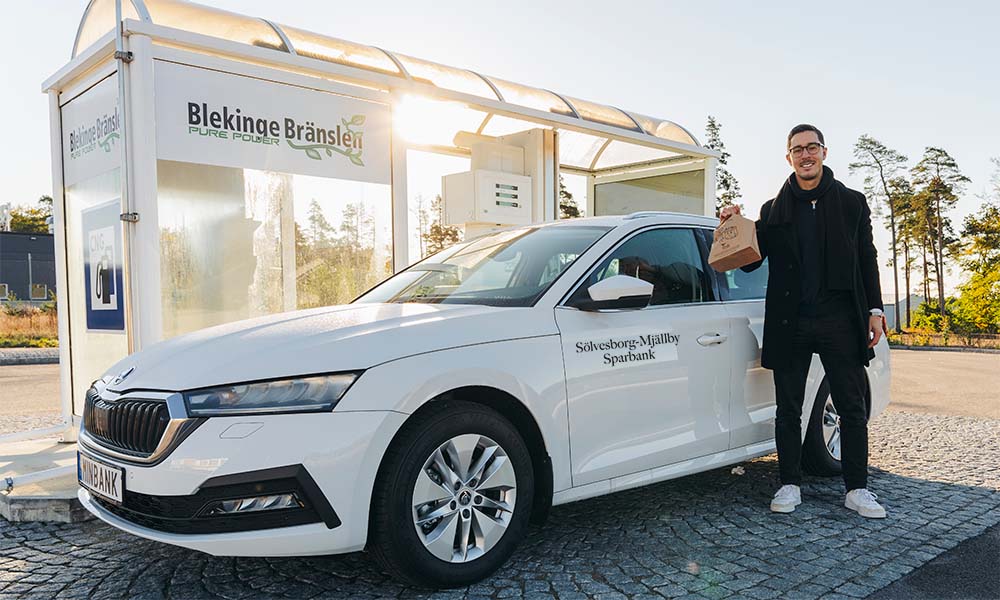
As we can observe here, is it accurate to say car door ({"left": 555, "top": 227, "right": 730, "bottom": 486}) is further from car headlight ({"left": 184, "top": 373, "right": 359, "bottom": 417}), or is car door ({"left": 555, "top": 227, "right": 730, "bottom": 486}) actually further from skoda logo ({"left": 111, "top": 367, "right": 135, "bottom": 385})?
skoda logo ({"left": 111, "top": 367, "right": 135, "bottom": 385})

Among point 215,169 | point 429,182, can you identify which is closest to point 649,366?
point 215,169

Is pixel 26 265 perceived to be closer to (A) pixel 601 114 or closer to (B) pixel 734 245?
(A) pixel 601 114

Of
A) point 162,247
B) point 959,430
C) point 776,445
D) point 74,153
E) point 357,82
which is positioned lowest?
point 959,430

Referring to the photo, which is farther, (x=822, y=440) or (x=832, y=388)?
(x=822, y=440)

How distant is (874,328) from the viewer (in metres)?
4.36

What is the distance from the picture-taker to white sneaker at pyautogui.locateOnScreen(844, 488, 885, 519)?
4.22m

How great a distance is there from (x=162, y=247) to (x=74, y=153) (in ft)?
5.05

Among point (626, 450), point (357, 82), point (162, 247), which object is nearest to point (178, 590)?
point (626, 450)

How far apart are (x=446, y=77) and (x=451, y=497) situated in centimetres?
543

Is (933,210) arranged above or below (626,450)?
above

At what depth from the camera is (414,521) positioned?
3.00 metres

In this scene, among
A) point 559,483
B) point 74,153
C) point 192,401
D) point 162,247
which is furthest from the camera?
point 74,153

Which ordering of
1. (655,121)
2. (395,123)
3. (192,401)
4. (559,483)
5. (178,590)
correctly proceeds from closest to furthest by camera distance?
(192,401) → (178,590) → (559,483) → (395,123) → (655,121)

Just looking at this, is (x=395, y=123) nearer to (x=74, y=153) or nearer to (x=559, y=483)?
(x=74, y=153)
